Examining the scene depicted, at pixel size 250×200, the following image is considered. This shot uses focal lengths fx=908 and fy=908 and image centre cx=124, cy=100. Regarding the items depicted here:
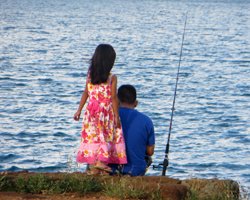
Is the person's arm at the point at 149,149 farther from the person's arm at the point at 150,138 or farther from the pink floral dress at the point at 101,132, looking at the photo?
the pink floral dress at the point at 101,132

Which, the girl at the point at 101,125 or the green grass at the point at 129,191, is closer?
the green grass at the point at 129,191

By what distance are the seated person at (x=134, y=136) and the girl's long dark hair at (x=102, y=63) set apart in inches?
12.4

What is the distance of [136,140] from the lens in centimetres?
876

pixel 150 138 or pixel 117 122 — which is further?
pixel 150 138

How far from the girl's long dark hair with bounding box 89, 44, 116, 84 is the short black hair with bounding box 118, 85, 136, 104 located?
0.89 feet

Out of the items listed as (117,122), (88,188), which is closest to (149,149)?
(117,122)

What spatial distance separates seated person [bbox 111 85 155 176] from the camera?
875 centimetres

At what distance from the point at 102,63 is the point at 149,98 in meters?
19.5

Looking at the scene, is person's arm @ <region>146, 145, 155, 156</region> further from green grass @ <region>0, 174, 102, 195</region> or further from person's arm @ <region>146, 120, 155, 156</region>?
green grass @ <region>0, 174, 102, 195</region>

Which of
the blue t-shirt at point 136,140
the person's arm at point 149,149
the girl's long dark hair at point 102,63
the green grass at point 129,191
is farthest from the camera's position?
the person's arm at point 149,149

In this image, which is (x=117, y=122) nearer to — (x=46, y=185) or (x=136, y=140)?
(x=136, y=140)

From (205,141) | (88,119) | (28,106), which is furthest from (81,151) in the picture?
(28,106)

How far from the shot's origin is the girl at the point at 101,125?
859 cm

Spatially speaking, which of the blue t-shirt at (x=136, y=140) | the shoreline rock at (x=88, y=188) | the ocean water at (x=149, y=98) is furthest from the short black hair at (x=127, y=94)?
the shoreline rock at (x=88, y=188)
